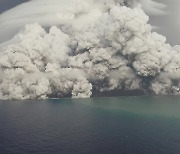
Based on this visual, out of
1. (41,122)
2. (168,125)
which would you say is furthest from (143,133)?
(41,122)

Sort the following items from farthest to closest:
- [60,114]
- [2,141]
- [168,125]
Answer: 1. [60,114]
2. [168,125]
3. [2,141]

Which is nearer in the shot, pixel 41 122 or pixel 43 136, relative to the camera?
pixel 43 136

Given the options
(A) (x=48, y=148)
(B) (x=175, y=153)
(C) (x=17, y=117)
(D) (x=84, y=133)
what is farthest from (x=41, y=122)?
(B) (x=175, y=153)

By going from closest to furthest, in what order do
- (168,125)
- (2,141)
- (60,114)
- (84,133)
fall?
1. (2,141)
2. (84,133)
3. (168,125)
4. (60,114)

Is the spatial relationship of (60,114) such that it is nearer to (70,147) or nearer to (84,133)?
(84,133)

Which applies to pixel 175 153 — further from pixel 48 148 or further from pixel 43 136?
pixel 43 136

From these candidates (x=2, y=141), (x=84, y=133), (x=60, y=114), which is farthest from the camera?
(x=60, y=114)
